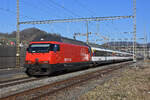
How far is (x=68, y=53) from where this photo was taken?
18.7 meters

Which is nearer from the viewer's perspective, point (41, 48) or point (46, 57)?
point (46, 57)

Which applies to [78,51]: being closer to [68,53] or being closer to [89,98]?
[68,53]

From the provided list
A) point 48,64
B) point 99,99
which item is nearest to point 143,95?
point 99,99

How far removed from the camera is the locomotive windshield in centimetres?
1588

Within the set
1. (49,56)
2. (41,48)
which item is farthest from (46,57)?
(41,48)

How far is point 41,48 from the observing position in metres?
16.1

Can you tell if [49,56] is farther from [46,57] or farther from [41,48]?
[41,48]

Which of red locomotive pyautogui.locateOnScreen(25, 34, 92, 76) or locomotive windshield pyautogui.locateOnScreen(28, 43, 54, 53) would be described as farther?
locomotive windshield pyautogui.locateOnScreen(28, 43, 54, 53)

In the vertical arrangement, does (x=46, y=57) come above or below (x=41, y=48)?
below

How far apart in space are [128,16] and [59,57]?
15573 mm

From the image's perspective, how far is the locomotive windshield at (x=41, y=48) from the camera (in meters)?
15.9

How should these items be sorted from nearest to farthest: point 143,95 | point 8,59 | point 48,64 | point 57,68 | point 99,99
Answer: point 99,99
point 143,95
point 48,64
point 57,68
point 8,59

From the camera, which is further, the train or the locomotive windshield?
the locomotive windshield

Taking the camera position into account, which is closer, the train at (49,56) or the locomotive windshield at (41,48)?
the train at (49,56)
